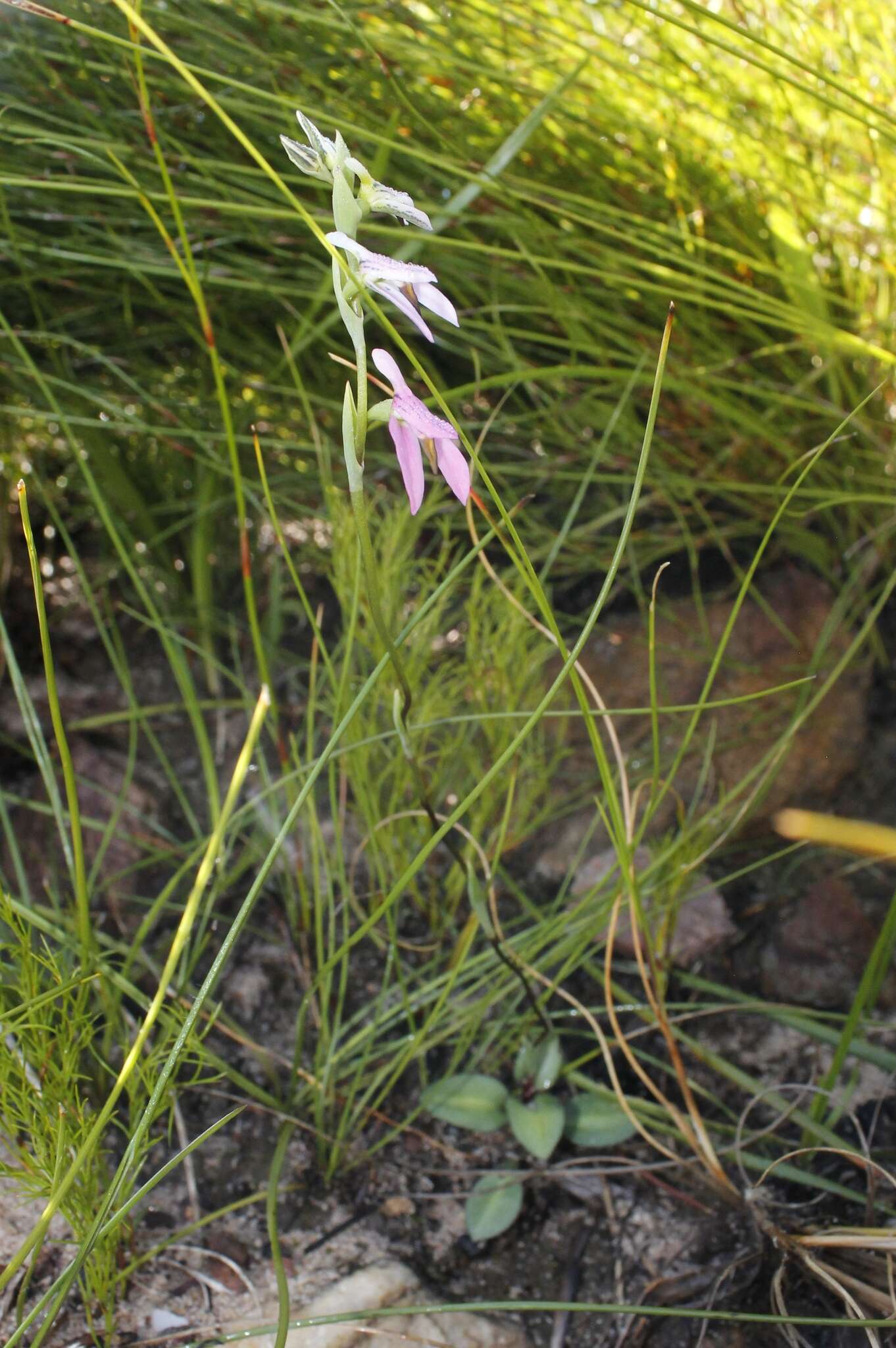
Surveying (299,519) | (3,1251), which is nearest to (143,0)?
(299,519)

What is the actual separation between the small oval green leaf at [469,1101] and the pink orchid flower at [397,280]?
501 millimetres

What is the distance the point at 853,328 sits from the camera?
893mm

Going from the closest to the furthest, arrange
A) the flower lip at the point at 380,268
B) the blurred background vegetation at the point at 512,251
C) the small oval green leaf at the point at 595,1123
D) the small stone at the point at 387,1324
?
the flower lip at the point at 380,268
the small stone at the point at 387,1324
the small oval green leaf at the point at 595,1123
the blurred background vegetation at the point at 512,251

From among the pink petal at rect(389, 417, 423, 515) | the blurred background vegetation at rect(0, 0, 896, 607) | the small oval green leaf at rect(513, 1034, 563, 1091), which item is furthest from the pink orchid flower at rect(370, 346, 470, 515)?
the small oval green leaf at rect(513, 1034, 563, 1091)

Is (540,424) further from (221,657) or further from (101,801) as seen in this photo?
(101,801)

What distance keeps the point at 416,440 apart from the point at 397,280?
6 centimetres

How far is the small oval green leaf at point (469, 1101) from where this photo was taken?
0.68 meters

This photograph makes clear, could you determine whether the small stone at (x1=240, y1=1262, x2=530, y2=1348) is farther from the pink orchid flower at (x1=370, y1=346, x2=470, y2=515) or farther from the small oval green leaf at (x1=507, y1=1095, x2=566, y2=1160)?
the pink orchid flower at (x1=370, y1=346, x2=470, y2=515)

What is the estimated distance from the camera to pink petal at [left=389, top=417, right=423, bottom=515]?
42 centimetres

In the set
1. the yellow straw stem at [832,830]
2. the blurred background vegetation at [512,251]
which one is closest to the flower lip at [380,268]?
the blurred background vegetation at [512,251]

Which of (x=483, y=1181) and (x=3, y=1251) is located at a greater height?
(x=483, y=1181)

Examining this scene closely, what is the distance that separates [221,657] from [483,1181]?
58 cm

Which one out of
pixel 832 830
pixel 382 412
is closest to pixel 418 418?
pixel 382 412

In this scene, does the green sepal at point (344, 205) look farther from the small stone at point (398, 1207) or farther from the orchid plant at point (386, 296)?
the small stone at point (398, 1207)
